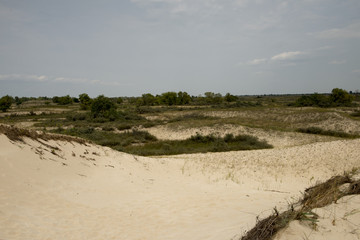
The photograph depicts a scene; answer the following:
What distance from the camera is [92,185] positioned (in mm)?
9172

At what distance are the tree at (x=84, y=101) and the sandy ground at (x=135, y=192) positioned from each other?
51581 mm

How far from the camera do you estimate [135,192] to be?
30.0 feet

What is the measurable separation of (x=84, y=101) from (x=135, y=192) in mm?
59426

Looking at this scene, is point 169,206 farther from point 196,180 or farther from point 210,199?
point 196,180

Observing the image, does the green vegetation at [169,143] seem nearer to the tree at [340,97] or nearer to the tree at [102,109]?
the tree at [102,109]

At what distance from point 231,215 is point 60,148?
8.68 m

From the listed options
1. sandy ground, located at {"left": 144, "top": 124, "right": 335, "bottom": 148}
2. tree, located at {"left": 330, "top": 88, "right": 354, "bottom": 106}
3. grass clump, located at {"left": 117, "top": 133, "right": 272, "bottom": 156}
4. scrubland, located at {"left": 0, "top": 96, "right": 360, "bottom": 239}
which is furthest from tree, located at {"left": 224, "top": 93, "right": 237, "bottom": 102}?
scrubland, located at {"left": 0, "top": 96, "right": 360, "bottom": 239}

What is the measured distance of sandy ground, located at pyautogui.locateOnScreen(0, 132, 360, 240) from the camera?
5.59 m

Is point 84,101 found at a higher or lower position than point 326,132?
higher

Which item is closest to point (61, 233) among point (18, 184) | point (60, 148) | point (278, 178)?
point (18, 184)

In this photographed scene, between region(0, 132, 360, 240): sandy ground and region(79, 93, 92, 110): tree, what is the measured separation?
51581 millimetres

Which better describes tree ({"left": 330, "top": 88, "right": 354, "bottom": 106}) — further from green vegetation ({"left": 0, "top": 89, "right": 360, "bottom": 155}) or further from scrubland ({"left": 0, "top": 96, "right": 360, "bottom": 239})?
scrubland ({"left": 0, "top": 96, "right": 360, "bottom": 239})

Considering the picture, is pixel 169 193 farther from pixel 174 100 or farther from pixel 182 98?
pixel 182 98

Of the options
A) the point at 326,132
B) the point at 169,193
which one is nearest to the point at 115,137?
the point at 169,193
